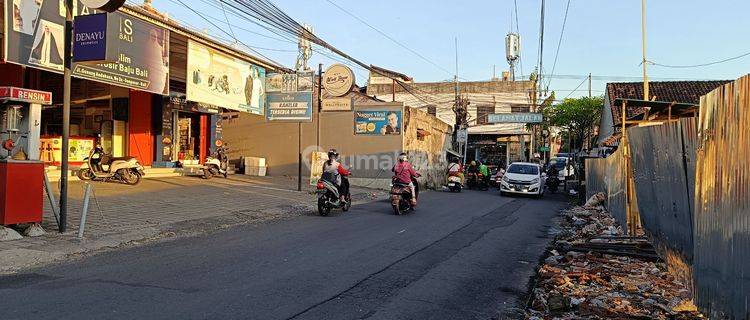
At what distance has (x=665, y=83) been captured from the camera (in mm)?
34938

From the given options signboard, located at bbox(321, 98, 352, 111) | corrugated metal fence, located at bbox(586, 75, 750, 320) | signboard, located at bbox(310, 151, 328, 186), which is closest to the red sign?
corrugated metal fence, located at bbox(586, 75, 750, 320)

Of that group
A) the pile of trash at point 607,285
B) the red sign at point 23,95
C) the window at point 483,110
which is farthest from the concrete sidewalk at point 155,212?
the window at point 483,110

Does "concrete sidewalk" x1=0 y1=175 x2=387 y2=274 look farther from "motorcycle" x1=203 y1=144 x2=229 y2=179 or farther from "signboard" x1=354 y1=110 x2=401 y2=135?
"signboard" x1=354 y1=110 x2=401 y2=135

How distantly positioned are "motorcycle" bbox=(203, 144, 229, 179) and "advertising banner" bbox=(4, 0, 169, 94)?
5942 millimetres

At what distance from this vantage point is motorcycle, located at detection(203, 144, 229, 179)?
842 inches

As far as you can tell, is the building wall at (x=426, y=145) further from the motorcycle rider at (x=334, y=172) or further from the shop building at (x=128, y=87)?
the motorcycle rider at (x=334, y=172)

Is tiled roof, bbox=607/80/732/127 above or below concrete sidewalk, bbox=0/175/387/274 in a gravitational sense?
above

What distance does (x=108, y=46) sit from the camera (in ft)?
36.7

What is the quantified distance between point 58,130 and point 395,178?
12106mm

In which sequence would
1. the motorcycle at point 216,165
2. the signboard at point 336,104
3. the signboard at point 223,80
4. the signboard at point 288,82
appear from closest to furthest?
the signboard at point 223,80 < the signboard at point 288,82 < the signboard at point 336,104 < the motorcycle at point 216,165

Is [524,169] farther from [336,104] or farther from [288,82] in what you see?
[288,82]

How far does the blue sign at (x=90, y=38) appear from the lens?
28.9ft

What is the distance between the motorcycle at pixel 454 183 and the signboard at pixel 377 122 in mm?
3345

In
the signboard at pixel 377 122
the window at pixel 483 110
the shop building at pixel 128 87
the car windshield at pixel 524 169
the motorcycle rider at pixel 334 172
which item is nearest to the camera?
the shop building at pixel 128 87
